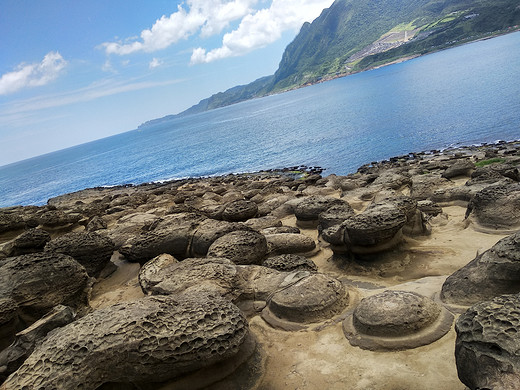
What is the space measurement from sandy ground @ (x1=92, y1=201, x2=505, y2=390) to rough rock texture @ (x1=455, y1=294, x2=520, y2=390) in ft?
1.70

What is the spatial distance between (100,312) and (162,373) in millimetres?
953

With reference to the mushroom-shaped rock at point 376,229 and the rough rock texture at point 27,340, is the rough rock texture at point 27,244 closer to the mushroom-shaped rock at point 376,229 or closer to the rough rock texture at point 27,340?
the rough rock texture at point 27,340

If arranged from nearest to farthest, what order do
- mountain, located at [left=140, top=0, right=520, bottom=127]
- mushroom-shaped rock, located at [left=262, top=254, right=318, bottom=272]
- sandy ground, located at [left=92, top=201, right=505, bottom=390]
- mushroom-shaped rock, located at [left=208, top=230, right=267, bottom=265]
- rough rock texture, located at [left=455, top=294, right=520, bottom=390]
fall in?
rough rock texture, located at [left=455, top=294, right=520, bottom=390] < sandy ground, located at [left=92, top=201, right=505, bottom=390] < mushroom-shaped rock, located at [left=262, top=254, right=318, bottom=272] < mushroom-shaped rock, located at [left=208, top=230, right=267, bottom=265] < mountain, located at [left=140, top=0, right=520, bottom=127]

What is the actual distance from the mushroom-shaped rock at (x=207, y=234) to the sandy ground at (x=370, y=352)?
4.39 ft

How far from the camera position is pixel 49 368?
3145 mm

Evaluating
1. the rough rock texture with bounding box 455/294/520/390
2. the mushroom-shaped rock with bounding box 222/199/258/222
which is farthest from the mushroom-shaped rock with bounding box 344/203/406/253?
the mushroom-shaped rock with bounding box 222/199/258/222

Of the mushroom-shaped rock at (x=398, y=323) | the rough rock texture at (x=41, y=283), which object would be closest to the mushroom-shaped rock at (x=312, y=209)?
the mushroom-shaped rock at (x=398, y=323)

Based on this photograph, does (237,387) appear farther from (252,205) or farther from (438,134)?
(438,134)

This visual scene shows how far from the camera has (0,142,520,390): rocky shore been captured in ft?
10.4

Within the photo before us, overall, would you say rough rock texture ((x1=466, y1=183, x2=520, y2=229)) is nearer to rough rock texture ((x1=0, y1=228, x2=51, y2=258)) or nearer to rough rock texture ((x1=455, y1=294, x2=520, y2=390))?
rough rock texture ((x1=455, y1=294, x2=520, y2=390))

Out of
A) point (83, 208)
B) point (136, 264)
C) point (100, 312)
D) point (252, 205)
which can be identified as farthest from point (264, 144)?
point (100, 312)

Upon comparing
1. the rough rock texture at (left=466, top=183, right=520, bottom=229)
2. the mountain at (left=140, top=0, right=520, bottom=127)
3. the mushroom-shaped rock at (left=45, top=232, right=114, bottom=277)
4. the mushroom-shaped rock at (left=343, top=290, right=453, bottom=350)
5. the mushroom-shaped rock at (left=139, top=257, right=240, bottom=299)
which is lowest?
the rough rock texture at (left=466, top=183, right=520, bottom=229)

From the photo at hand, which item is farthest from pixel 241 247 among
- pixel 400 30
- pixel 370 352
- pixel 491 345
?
pixel 400 30

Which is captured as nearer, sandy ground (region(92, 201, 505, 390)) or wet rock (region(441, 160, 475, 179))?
sandy ground (region(92, 201, 505, 390))
